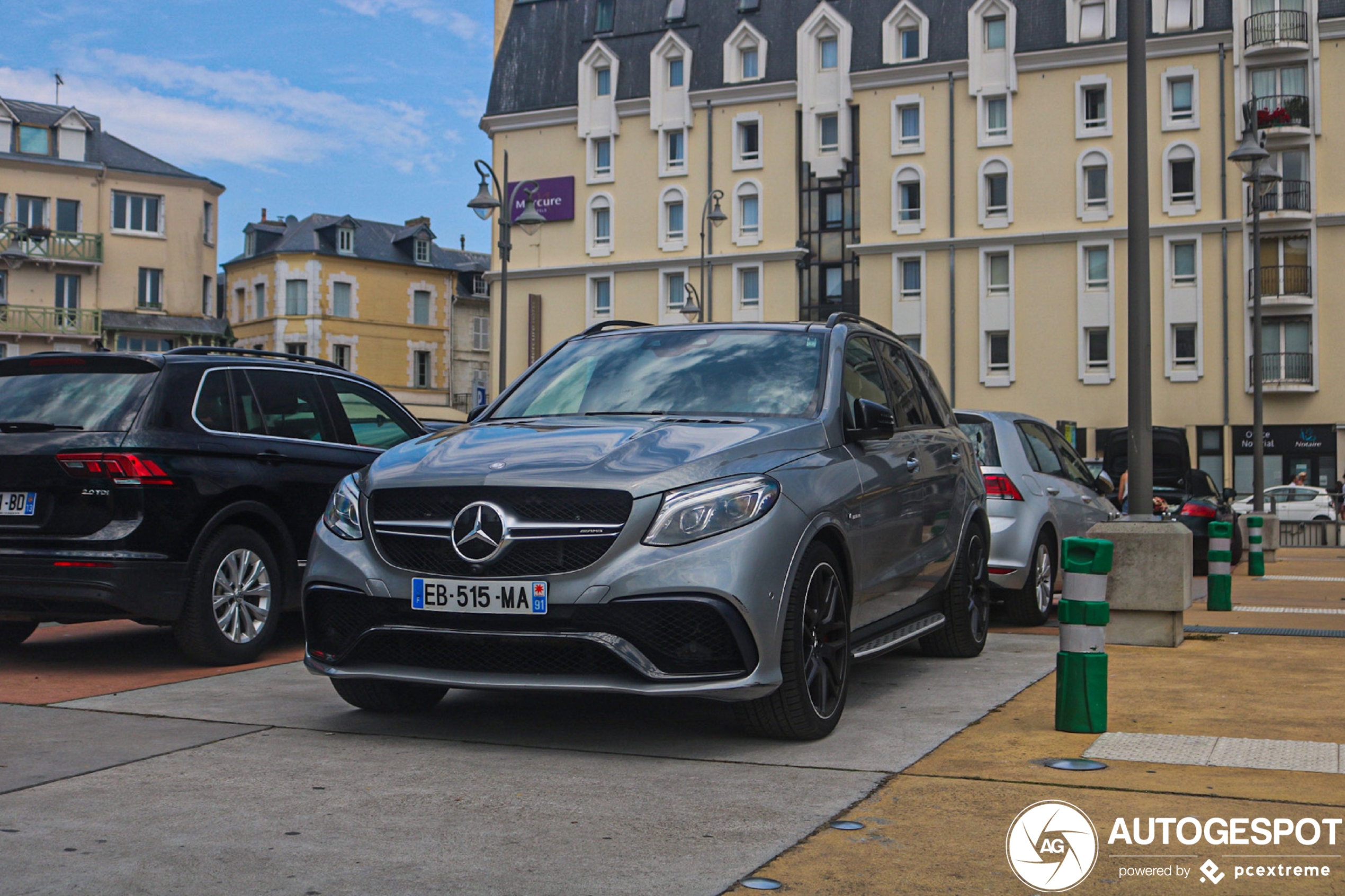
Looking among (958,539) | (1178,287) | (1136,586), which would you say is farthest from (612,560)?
(1178,287)

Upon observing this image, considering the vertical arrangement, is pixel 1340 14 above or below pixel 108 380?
above

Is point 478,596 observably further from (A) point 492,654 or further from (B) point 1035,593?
(B) point 1035,593

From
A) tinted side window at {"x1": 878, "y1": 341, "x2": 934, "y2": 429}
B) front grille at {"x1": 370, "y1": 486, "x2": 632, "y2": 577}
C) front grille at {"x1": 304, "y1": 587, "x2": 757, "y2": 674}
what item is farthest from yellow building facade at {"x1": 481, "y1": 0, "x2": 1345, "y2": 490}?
front grille at {"x1": 304, "y1": 587, "x2": 757, "y2": 674}

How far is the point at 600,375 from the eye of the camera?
7.09 meters

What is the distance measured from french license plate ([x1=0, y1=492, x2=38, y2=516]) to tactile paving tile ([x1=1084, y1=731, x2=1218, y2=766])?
5.33 meters

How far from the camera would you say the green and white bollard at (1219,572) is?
1202 centimetres

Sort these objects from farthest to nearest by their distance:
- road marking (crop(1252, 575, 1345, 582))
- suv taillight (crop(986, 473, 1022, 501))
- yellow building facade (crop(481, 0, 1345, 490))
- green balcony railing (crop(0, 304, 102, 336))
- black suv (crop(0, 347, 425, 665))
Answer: green balcony railing (crop(0, 304, 102, 336)), yellow building facade (crop(481, 0, 1345, 490)), road marking (crop(1252, 575, 1345, 582)), suv taillight (crop(986, 473, 1022, 501)), black suv (crop(0, 347, 425, 665))

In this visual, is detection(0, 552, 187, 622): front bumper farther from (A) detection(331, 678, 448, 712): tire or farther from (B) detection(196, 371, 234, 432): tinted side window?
(A) detection(331, 678, 448, 712): tire

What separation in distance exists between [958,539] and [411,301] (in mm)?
67452

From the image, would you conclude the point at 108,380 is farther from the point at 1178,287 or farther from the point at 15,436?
the point at 1178,287

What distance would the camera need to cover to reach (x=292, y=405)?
8914mm

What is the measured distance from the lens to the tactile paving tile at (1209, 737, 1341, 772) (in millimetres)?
5312

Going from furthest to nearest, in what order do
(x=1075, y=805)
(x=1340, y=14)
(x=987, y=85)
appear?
1. (x=987, y=85)
2. (x=1340, y=14)
3. (x=1075, y=805)

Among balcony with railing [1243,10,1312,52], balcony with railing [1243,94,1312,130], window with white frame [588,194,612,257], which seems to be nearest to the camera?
balcony with railing [1243,94,1312,130]
